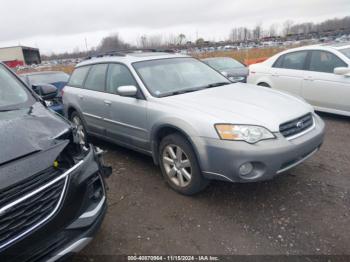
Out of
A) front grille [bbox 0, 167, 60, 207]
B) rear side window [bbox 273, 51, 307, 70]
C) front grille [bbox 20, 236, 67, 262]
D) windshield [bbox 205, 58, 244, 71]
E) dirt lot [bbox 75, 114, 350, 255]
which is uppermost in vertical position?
rear side window [bbox 273, 51, 307, 70]

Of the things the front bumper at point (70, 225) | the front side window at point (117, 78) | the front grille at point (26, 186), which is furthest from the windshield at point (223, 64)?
the front grille at point (26, 186)

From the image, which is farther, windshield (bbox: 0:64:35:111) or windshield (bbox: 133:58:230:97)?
windshield (bbox: 133:58:230:97)

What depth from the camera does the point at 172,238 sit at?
110 inches

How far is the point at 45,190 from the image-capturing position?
1919 mm

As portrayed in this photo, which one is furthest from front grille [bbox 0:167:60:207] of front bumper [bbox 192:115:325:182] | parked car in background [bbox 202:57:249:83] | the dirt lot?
parked car in background [bbox 202:57:249:83]

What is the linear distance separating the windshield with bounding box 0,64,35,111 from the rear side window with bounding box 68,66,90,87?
1.83 metres

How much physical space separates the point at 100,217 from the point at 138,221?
84 centimetres

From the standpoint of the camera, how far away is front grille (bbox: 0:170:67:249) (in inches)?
68.7

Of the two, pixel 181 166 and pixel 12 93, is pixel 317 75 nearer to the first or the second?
pixel 181 166

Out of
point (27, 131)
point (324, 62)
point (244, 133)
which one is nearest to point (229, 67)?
point (324, 62)

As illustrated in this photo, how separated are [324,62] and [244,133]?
4135mm

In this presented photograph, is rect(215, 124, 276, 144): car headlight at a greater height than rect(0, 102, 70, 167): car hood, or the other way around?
rect(0, 102, 70, 167): car hood

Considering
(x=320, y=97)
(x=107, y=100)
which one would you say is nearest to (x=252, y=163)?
(x=107, y=100)

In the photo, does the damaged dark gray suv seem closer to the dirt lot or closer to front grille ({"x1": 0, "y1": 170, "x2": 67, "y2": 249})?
front grille ({"x1": 0, "y1": 170, "x2": 67, "y2": 249})
